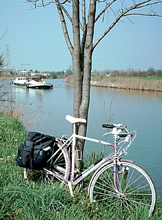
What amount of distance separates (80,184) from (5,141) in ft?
8.50

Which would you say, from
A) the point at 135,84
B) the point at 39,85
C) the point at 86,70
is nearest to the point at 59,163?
the point at 86,70

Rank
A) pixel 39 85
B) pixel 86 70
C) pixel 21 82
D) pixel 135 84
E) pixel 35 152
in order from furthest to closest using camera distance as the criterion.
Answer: pixel 21 82
pixel 39 85
pixel 135 84
pixel 86 70
pixel 35 152

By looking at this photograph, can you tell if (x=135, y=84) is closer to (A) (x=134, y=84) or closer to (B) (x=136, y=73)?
(A) (x=134, y=84)

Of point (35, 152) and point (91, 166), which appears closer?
point (91, 166)

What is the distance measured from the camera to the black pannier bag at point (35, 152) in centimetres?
315

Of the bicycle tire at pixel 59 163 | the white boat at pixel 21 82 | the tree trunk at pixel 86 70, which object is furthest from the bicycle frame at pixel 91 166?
the white boat at pixel 21 82

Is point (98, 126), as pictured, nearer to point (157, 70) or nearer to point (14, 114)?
point (14, 114)

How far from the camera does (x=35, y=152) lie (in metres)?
3.17

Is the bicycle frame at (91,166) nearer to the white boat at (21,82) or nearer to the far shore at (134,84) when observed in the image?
the far shore at (134,84)

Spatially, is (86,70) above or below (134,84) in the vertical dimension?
above

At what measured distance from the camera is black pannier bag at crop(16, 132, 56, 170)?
315 centimetres

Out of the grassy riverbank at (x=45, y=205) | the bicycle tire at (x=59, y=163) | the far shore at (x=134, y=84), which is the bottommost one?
the grassy riverbank at (x=45, y=205)

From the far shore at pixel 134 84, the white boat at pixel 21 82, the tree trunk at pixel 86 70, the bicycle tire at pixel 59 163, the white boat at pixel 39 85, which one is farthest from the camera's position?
the white boat at pixel 21 82

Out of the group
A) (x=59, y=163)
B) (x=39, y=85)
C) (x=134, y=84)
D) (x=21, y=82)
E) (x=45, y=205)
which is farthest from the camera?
(x=21, y=82)
